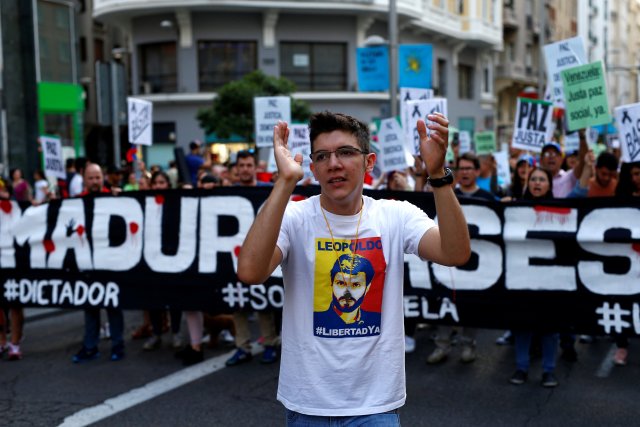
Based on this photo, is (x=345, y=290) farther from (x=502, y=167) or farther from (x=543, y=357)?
(x=502, y=167)

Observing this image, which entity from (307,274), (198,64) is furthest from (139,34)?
(307,274)

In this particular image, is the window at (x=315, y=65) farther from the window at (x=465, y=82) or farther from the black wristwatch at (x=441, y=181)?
the black wristwatch at (x=441, y=181)

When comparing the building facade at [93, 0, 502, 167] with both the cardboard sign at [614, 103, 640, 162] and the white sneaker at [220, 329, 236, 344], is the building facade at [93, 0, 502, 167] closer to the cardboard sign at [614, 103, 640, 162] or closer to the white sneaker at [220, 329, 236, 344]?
the white sneaker at [220, 329, 236, 344]

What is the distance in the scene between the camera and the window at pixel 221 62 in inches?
1112

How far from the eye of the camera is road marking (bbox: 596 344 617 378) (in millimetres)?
6457

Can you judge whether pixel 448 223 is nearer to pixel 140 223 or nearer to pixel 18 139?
pixel 140 223

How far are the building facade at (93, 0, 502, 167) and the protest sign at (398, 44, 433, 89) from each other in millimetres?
14897

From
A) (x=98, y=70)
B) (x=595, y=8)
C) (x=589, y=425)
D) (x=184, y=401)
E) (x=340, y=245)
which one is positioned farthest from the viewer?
(x=595, y=8)

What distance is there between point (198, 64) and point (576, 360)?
76.7ft

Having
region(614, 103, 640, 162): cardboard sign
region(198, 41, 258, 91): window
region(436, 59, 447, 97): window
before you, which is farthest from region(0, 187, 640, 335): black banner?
region(436, 59, 447, 97): window

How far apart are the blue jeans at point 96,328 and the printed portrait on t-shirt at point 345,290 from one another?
481cm

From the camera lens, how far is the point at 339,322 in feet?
9.03

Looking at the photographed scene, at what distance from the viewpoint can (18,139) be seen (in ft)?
39.9

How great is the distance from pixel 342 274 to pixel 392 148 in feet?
22.5
